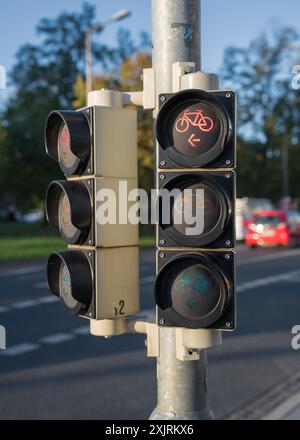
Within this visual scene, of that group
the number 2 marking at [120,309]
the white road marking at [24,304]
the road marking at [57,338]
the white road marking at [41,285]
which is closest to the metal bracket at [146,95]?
the number 2 marking at [120,309]

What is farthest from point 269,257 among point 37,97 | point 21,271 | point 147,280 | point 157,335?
point 37,97

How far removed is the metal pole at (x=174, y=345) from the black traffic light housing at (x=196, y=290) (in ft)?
0.57

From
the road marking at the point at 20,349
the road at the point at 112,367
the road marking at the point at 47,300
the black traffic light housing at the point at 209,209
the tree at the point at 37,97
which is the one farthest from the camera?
the tree at the point at 37,97

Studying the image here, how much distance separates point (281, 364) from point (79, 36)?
56776 millimetres

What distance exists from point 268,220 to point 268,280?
12.9m

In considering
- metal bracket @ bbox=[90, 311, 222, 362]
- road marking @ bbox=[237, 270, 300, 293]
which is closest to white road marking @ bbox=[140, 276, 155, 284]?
road marking @ bbox=[237, 270, 300, 293]

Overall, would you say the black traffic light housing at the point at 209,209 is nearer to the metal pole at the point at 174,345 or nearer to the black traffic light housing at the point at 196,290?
the black traffic light housing at the point at 196,290

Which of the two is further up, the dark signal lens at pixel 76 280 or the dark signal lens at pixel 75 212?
the dark signal lens at pixel 75 212

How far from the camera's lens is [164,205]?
2521 mm

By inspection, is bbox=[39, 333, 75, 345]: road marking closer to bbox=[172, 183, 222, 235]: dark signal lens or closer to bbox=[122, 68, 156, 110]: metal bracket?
bbox=[122, 68, 156, 110]: metal bracket

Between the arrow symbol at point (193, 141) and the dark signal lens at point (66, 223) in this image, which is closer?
the arrow symbol at point (193, 141)

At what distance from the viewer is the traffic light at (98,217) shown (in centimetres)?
264
